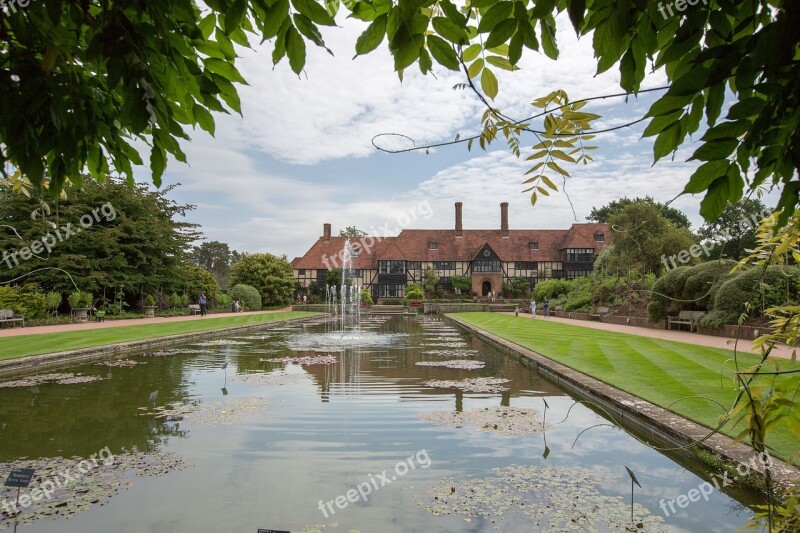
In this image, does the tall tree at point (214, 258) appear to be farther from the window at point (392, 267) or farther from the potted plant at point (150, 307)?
the potted plant at point (150, 307)

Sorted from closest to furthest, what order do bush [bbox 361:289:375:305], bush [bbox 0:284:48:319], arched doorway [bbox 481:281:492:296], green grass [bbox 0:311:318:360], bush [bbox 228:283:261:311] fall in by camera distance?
green grass [bbox 0:311:318:360]
bush [bbox 0:284:48:319]
bush [bbox 228:283:261:311]
bush [bbox 361:289:375:305]
arched doorway [bbox 481:281:492:296]

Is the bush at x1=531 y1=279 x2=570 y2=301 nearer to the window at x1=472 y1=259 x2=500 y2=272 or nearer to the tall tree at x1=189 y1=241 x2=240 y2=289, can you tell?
the window at x1=472 y1=259 x2=500 y2=272

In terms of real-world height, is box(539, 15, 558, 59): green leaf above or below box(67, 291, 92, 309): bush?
above

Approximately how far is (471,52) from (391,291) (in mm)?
58407

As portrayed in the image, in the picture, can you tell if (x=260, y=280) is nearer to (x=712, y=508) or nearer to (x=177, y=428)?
(x=177, y=428)

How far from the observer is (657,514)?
4.05 m

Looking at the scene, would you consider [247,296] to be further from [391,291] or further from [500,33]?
[500,33]

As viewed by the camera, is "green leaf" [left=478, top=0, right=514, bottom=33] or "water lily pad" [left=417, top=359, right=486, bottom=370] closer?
"green leaf" [left=478, top=0, right=514, bottom=33]

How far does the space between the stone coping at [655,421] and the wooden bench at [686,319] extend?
10.3 m

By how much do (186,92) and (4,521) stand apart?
3964 mm

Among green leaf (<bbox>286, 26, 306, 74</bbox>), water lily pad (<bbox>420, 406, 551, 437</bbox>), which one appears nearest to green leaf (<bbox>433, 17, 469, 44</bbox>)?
green leaf (<bbox>286, 26, 306, 74</bbox>)

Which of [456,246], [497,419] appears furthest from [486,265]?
[497,419]

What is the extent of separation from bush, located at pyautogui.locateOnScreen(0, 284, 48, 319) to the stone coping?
23114 mm

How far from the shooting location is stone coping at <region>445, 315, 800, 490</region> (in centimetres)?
432
